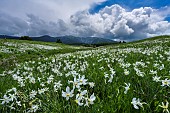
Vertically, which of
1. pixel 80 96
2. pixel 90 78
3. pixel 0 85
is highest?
pixel 80 96

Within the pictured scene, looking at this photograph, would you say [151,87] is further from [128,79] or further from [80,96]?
[80,96]

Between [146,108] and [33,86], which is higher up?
[146,108]

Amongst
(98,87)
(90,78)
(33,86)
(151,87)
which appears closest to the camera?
(151,87)

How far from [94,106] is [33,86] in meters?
3.37

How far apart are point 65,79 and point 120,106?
3128 millimetres

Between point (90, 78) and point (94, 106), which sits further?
point (90, 78)

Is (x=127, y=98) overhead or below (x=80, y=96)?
below

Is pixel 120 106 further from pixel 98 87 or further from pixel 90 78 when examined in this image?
pixel 90 78

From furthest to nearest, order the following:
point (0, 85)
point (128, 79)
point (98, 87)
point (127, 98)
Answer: point (0, 85), point (128, 79), point (98, 87), point (127, 98)

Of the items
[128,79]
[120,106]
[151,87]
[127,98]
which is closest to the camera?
[120,106]

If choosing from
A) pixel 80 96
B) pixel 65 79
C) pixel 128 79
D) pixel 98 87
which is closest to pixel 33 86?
pixel 65 79

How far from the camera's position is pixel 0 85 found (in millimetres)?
7074

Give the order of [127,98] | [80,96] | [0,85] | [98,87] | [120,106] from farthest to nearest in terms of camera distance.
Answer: [0,85], [98,87], [127,98], [120,106], [80,96]

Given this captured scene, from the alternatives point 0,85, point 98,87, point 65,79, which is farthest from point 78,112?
point 0,85
